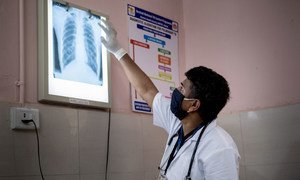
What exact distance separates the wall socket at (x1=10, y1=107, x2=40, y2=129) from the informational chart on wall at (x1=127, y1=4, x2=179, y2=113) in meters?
0.68

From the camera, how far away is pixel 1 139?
5.40 feet

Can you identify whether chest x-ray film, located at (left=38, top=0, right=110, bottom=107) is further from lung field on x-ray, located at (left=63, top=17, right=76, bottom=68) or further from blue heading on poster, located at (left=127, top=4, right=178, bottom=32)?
blue heading on poster, located at (left=127, top=4, right=178, bottom=32)

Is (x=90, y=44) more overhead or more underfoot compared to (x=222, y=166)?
more overhead

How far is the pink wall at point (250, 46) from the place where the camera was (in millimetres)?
2186

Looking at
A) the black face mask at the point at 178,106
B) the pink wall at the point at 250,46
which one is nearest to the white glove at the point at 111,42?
the black face mask at the point at 178,106

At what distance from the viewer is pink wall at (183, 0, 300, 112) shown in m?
2.19

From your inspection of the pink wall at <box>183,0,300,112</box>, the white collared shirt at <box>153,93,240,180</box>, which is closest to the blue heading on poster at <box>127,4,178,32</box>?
the pink wall at <box>183,0,300,112</box>

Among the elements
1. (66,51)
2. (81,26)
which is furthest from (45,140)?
(81,26)

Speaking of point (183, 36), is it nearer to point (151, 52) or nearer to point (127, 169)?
point (151, 52)

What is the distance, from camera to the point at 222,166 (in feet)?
5.54

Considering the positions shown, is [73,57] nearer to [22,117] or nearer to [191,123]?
[22,117]

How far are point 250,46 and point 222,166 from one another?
0.96 metres

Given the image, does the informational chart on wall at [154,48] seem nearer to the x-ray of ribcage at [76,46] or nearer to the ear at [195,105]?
the x-ray of ribcage at [76,46]

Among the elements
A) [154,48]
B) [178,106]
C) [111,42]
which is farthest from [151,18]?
[178,106]
